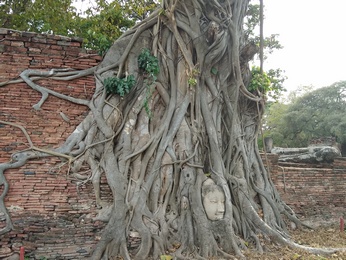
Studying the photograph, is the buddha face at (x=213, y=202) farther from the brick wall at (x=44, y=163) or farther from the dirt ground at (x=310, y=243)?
the brick wall at (x=44, y=163)

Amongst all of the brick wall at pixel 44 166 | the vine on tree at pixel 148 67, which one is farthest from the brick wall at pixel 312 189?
the brick wall at pixel 44 166

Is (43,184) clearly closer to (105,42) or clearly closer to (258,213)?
(105,42)

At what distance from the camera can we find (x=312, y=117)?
19.5 m

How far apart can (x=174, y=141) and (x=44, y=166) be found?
193 cm

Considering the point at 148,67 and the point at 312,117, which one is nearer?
the point at 148,67

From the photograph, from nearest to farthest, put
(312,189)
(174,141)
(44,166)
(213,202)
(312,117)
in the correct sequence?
(44,166) → (213,202) → (174,141) → (312,189) → (312,117)

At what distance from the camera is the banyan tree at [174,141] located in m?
5.11

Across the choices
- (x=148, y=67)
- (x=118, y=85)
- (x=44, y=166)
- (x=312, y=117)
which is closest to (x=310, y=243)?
(x=148, y=67)

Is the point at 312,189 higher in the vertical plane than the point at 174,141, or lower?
lower

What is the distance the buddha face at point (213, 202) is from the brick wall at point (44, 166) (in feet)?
4.69

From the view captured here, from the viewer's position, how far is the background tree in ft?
61.2

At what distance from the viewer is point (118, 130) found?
5.44 metres

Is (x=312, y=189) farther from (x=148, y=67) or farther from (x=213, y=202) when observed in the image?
(x=148, y=67)

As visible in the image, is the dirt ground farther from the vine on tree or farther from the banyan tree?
the vine on tree
